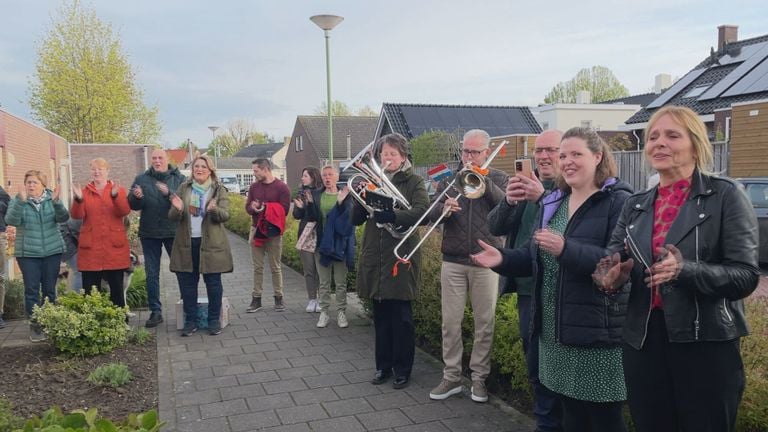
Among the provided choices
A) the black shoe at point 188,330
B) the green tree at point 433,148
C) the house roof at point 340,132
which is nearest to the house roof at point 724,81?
the green tree at point 433,148

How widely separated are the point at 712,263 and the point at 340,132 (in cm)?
4690

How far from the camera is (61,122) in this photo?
23.2 meters

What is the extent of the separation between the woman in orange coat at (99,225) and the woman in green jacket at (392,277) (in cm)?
310

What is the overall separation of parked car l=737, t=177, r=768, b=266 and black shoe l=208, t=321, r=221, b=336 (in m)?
9.73

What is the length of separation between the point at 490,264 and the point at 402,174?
77.5 inches

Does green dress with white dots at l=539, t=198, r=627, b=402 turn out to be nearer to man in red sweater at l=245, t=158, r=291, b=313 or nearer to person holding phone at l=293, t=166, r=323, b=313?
person holding phone at l=293, t=166, r=323, b=313

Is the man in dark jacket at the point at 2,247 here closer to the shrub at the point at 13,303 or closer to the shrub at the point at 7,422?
the shrub at the point at 13,303

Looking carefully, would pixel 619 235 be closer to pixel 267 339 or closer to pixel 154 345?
pixel 267 339

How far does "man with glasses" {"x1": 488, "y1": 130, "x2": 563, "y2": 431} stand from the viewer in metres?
3.92

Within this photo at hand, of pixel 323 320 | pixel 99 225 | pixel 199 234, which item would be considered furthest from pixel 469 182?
pixel 99 225

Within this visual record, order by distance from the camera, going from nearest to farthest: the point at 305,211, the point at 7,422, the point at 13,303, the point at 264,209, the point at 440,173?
the point at 7,422 < the point at 440,173 < the point at 13,303 < the point at 305,211 < the point at 264,209

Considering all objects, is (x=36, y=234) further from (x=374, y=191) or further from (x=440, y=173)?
(x=440, y=173)

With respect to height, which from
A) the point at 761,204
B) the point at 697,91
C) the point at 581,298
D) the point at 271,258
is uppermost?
the point at 697,91

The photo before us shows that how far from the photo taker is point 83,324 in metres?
5.70
